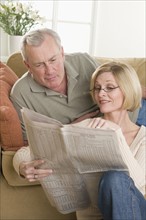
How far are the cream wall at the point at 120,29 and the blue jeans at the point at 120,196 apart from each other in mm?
2653

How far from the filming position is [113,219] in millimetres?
1229

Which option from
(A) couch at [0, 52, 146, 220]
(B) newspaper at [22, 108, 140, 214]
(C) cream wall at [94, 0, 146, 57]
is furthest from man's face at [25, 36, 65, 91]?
(C) cream wall at [94, 0, 146, 57]

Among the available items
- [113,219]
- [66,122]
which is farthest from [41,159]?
[66,122]

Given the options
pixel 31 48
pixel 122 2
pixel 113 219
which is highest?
pixel 122 2

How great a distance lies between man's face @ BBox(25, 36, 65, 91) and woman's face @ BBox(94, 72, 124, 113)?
27 cm

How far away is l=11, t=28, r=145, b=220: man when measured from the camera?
1.62m

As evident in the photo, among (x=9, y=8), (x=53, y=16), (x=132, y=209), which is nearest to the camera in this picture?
(x=132, y=209)

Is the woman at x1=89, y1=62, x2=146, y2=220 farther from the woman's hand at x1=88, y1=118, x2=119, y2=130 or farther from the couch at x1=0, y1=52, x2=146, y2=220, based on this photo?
the couch at x1=0, y1=52, x2=146, y2=220

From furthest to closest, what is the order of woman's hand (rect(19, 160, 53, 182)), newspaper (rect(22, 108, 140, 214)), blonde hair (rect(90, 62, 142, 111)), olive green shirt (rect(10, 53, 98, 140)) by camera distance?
olive green shirt (rect(10, 53, 98, 140)) < blonde hair (rect(90, 62, 142, 111)) < woman's hand (rect(19, 160, 53, 182)) < newspaper (rect(22, 108, 140, 214))

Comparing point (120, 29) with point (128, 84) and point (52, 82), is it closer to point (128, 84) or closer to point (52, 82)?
point (52, 82)

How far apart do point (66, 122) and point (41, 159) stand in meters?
0.48

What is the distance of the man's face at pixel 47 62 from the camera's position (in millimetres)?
1606

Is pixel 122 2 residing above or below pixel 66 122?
above

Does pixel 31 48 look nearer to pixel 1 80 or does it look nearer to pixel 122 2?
pixel 1 80
